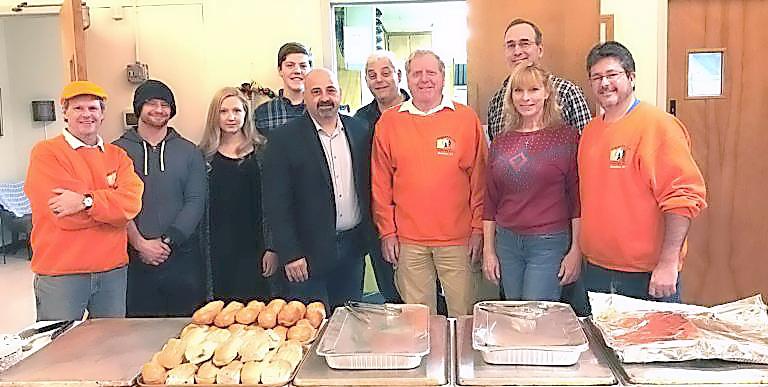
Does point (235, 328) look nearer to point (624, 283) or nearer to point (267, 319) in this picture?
point (267, 319)

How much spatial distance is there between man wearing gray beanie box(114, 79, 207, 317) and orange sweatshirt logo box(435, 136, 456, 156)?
1029 mm

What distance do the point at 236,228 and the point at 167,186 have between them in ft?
1.28

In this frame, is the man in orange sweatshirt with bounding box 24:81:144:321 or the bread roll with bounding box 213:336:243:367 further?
the man in orange sweatshirt with bounding box 24:81:144:321

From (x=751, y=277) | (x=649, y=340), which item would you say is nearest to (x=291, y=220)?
(x=649, y=340)

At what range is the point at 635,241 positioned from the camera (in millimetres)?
2184

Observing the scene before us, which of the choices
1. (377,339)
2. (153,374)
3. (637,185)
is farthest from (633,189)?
(153,374)

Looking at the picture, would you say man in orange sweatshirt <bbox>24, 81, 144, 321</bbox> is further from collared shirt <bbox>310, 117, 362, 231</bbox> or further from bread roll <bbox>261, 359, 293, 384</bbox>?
bread roll <bbox>261, 359, 293, 384</bbox>

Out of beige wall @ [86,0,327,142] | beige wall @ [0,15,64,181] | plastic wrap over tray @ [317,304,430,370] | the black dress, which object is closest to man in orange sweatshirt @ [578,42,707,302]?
plastic wrap over tray @ [317,304,430,370]

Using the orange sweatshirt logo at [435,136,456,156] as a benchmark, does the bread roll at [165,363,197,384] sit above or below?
below

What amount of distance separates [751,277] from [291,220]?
8.59ft

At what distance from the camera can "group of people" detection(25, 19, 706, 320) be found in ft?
7.23

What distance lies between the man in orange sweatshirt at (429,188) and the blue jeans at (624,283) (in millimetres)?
546

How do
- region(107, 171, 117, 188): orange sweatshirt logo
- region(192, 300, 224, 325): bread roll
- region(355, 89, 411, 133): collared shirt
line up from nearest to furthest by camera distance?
region(192, 300, 224, 325): bread roll < region(107, 171, 117, 188): orange sweatshirt logo < region(355, 89, 411, 133): collared shirt

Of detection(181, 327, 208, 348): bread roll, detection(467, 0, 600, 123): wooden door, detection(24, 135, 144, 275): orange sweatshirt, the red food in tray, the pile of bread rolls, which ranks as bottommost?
the pile of bread rolls
